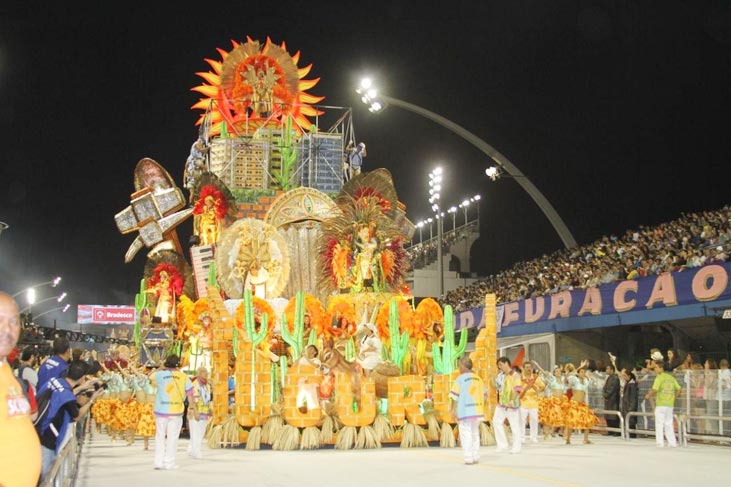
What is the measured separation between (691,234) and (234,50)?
66.9 feet

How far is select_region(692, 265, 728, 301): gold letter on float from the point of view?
19141mm

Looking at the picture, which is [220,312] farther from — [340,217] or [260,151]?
[260,151]

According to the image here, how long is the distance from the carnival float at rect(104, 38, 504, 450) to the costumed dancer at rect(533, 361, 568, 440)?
2246 millimetres

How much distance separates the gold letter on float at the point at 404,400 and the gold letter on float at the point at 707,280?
316 inches

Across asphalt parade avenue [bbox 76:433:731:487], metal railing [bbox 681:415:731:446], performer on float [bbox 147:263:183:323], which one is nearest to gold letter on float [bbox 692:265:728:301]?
metal railing [bbox 681:415:731:446]

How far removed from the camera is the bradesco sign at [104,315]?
82500 millimetres

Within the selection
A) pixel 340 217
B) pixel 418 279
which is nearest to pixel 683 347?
pixel 340 217

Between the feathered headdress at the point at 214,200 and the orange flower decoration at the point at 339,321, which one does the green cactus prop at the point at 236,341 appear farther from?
the feathered headdress at the point at 214,200

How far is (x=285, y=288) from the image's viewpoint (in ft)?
92.8

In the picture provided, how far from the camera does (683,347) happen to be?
2483 cm

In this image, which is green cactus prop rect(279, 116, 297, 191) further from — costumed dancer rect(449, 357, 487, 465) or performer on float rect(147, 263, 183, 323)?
costumed dancer rect(449, 357, 487, 465)

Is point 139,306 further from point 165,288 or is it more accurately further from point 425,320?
point 425,320

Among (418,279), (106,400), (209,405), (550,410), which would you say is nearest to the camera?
(209,405)

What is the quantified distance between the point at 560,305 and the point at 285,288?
930 centimetres
